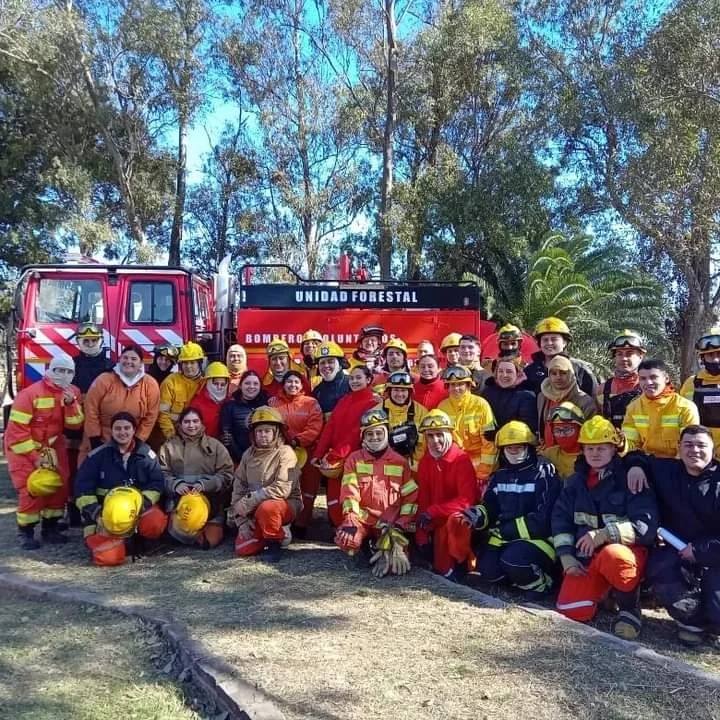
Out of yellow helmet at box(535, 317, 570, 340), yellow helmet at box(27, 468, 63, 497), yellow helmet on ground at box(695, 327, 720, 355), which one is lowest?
yellow helmet at box(27, 468, 63, 497)

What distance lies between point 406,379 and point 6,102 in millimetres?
20026

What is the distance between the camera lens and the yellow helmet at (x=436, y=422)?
5344mm

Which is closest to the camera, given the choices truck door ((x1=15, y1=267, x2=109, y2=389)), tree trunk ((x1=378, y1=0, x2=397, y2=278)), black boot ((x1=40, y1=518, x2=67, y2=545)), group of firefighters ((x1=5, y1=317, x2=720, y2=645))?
group of firefighters ((x1=5, y1=317, x2=720, y2=645))

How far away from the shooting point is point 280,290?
841 cm

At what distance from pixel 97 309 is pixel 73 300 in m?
0.27

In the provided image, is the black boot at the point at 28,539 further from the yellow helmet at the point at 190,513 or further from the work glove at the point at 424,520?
the work glove at the point at 424,520

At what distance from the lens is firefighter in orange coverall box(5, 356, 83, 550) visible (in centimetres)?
615

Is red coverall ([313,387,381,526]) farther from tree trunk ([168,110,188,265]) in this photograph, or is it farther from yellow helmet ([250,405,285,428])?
tree trunk ([168,110,188,265])

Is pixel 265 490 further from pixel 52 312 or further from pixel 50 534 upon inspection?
pixel 52 312

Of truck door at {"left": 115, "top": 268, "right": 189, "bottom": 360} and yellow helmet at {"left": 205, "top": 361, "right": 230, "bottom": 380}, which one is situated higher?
truck door at {"left": 115, "top": 268, "right": 189, "bottom": 360}

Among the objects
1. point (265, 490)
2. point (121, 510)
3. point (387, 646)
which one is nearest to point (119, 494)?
point (121, 510)

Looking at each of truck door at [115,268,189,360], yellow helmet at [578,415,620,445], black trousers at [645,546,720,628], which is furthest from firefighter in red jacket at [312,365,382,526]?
truck door at [115,268,189,360]

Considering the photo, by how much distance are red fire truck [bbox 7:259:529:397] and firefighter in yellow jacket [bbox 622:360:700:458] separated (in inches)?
128

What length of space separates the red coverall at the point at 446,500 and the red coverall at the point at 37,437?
9.70 ft
